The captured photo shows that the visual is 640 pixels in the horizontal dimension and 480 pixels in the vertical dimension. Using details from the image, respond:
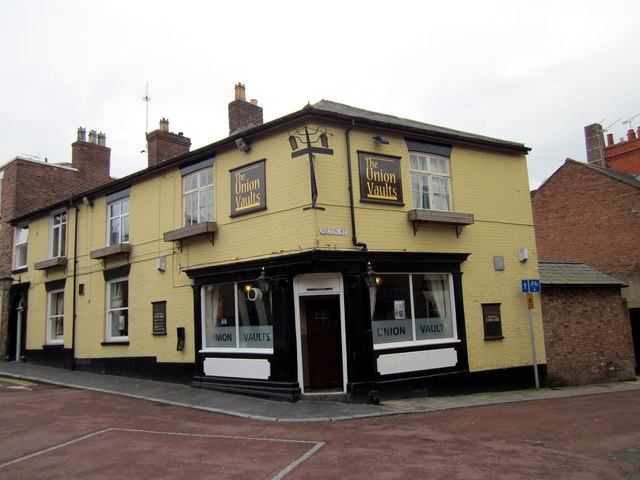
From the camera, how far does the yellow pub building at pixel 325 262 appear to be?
11758 mm

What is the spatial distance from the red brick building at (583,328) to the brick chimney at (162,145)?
39.7 ft

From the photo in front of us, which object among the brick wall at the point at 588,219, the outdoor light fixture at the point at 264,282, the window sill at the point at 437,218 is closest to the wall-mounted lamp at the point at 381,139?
the window sill at the point at 437,218

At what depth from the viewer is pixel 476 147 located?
1458cm

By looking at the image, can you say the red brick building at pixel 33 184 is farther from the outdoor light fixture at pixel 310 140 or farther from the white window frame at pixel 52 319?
the outdoor light fixture at pixel 310 140

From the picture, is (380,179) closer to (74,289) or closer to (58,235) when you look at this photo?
(74,289)

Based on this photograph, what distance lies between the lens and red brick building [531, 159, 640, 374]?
20609mm

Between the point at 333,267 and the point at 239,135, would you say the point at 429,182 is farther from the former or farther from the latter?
the point at 239,135

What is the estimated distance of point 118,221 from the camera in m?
16.9

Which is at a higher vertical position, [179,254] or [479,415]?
[179,254]

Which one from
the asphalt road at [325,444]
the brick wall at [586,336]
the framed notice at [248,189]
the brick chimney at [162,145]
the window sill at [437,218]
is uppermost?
the brick chimney at [162,145]

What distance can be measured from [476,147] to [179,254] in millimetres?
8620

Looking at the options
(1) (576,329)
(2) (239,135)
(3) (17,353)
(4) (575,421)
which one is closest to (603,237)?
(1) (576,329)

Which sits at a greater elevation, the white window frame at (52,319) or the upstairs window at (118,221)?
the upstairs window at (118,221)

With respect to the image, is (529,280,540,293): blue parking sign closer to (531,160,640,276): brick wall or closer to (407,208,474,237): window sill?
(407,208,474,237): window sill
